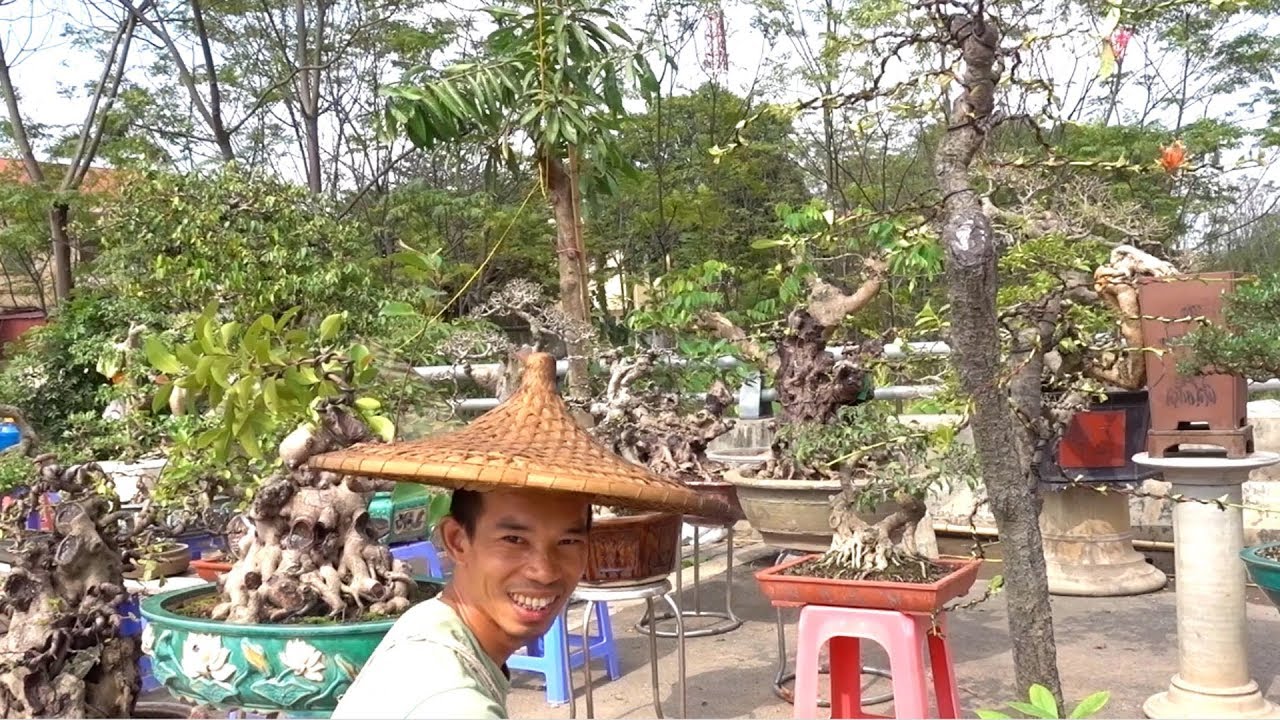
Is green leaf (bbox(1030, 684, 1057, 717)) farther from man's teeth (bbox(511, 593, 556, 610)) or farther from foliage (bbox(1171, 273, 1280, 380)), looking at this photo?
foliage (bbox(1171, 273, 1280, 380))

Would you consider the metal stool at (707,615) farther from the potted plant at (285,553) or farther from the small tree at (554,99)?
the potted plant at (285,553)

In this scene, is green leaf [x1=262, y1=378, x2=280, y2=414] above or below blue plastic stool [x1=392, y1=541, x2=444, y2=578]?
above

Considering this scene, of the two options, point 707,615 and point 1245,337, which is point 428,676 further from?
point 707,615

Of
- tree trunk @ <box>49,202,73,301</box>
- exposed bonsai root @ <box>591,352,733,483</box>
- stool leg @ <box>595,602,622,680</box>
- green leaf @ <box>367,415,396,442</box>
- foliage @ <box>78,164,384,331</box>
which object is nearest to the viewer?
green leaf @ <box>367,415,396,442</box>

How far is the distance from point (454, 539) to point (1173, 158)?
1.40m

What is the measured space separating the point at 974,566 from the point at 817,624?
40 centimetres

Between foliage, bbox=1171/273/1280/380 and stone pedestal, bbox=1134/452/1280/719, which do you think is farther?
stone pedestal, bbox=1134/452/1280/719

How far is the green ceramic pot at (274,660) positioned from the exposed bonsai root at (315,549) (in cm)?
16

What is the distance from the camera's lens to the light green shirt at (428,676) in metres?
0.99

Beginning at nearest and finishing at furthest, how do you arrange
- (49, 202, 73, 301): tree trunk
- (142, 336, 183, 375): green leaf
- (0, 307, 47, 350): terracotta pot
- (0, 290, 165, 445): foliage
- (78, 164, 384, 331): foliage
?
(142, 336, 183, 375): green leaf
(78, 164, 384, 331): foliage
(0, 290, 165, 445): foliage
(49, 202, 73, 301): tree trunk
(0, 307, 47, 350): terracotta pot

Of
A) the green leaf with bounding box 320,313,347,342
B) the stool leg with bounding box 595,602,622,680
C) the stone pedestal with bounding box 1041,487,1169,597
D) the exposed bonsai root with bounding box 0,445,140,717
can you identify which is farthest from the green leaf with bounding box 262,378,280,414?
the stone pedestal with bounding box 1041,487,1169,597

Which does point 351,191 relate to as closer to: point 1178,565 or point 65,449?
point 65,449

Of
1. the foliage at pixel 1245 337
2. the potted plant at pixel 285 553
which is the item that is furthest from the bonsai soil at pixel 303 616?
the foliage at pixel 1245 337

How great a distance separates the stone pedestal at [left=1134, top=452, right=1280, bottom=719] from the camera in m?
3.03
